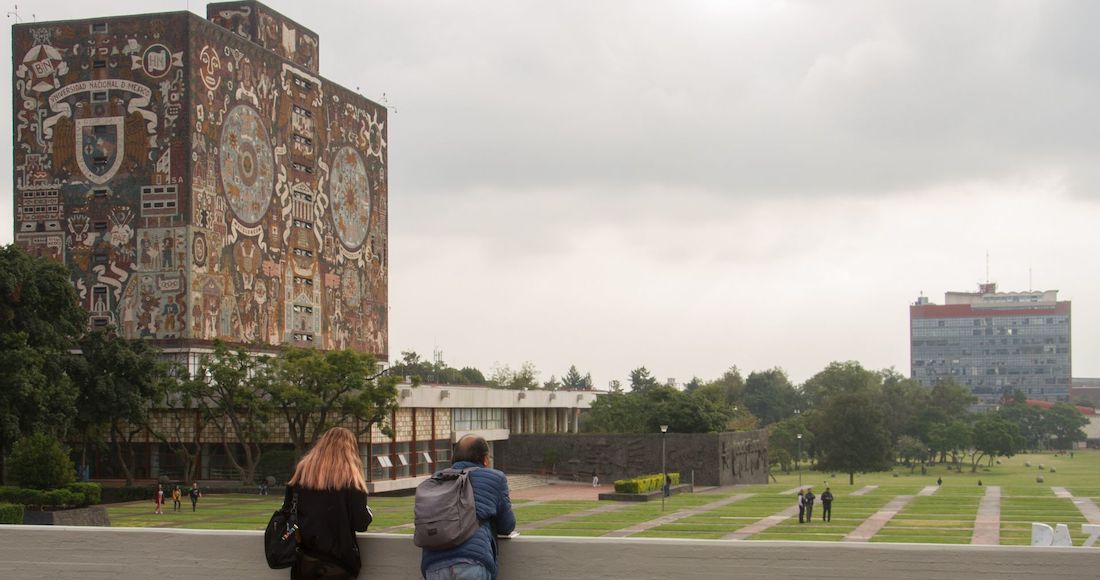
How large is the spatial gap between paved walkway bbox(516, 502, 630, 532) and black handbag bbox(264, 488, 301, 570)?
1077 inches

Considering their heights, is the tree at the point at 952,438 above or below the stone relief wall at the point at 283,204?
below

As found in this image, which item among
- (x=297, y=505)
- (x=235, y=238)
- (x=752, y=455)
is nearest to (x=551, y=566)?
(x=297, y=505)

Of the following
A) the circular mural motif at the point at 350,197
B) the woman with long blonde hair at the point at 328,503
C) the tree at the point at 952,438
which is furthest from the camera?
the tree at the point at 952,438

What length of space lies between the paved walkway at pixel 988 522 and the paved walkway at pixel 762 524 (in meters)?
5.83

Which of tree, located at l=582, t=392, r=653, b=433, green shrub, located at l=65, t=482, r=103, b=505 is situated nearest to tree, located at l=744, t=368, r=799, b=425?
tree, located at l=582, t=392, r=653, b=433

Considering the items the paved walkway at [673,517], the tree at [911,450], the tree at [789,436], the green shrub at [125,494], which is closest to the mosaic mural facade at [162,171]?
the green shrub at [125,494]

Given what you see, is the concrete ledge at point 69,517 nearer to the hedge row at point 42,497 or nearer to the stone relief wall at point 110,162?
the hedge row at point 42,497

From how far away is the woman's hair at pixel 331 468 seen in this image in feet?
21.9

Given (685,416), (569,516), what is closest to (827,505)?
(569,516)

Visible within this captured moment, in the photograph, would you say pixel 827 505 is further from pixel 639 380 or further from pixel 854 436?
pixel 639 380

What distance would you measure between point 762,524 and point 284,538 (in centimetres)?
3238

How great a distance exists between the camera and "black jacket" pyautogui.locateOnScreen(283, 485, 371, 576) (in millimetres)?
6707

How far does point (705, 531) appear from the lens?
1366 inches

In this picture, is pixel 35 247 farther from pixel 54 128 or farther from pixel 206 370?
pixel 206 370
